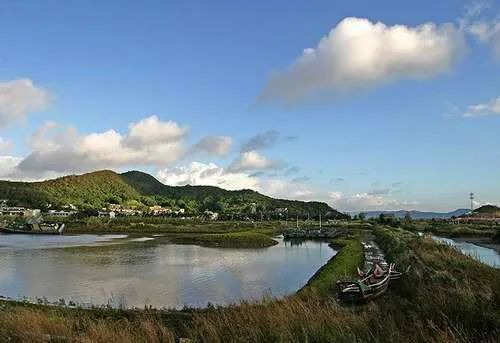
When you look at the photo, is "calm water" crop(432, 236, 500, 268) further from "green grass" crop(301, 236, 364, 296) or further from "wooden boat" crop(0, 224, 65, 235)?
"wooden boat" crop(0, 224, 65, 235)

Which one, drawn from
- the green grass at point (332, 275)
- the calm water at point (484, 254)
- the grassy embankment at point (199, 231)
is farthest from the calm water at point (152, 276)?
the grassy embankment at point (199, 231)

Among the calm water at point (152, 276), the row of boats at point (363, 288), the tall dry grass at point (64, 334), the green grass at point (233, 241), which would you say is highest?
the tall dry grass at point (64, 334)

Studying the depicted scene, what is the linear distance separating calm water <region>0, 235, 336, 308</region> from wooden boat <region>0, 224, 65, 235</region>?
49.5 m

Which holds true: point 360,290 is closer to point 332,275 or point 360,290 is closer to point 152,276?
point 332,275

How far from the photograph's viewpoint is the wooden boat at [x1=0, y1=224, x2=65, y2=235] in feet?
316

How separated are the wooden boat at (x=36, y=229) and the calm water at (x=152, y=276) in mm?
49500

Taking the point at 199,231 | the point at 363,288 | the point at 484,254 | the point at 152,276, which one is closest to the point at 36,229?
the point at 199,231

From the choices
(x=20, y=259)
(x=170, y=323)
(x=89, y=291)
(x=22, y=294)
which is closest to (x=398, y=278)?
(x=170, y=323)

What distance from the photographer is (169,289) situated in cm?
2658

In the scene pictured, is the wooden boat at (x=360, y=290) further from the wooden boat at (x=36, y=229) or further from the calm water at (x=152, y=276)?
the wooden boat at (x=36, y=229)

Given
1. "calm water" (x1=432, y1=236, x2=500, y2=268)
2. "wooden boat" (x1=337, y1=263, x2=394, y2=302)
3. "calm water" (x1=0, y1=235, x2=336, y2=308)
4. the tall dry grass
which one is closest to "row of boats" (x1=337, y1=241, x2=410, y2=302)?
"wooden boat" (x1=337, y1=263, x2=394, y2=302)

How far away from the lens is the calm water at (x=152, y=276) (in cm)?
2435

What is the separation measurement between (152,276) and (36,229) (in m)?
81.0

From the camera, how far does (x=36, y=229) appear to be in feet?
334
